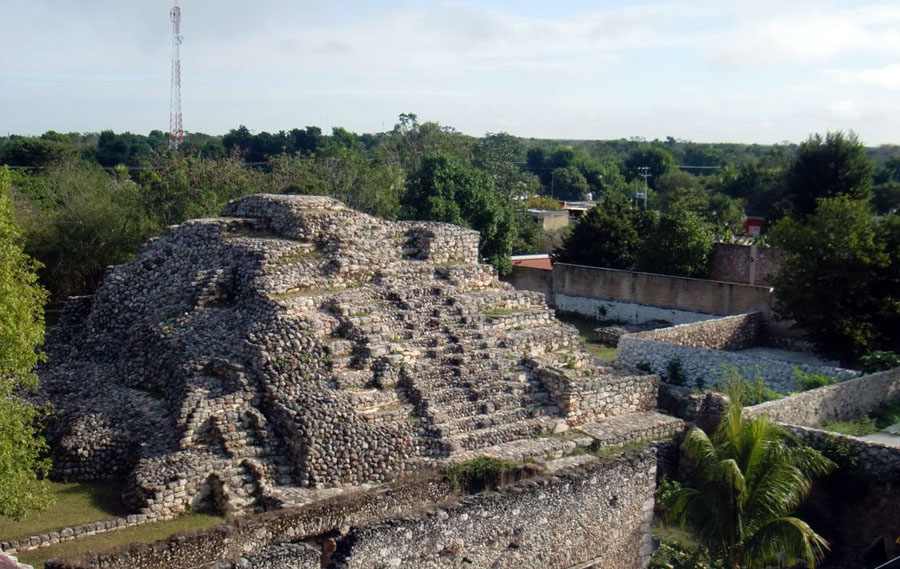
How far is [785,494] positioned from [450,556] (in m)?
4.41

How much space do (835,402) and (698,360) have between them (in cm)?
351

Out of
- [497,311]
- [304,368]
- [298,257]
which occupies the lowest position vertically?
[304,368]

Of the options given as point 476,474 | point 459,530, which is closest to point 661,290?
point 476,474

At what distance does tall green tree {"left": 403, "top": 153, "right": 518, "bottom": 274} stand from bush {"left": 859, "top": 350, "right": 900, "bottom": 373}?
13563 millimetres

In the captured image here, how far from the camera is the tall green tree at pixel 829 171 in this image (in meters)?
43.6

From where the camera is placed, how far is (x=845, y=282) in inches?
837

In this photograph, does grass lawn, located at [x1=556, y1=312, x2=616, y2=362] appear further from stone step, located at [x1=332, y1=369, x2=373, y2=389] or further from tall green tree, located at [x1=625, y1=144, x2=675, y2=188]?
tall green tree, located at [x1=625, y1=144, x2=675, y2=188]

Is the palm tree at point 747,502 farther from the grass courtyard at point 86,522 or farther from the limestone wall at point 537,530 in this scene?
the grass courtyard at point 86,522

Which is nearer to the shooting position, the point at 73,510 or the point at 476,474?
the point at 73,510

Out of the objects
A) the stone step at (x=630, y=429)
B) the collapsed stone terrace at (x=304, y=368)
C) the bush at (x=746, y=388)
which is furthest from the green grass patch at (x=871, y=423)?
the collapsed stone terrace at (x=304, y=368)

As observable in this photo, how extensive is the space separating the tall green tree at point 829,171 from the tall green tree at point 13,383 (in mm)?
38643

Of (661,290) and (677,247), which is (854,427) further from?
(677,247)

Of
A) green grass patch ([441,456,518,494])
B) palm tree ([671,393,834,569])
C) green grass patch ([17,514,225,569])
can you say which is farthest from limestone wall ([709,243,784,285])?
green grass patch ([17,514,225,569])

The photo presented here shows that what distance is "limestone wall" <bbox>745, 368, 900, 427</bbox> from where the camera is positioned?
15.4 metres
